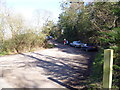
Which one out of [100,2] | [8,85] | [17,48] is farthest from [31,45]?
[8,85]

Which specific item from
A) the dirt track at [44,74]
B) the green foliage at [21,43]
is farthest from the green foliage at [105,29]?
the green foliage at [21,43]

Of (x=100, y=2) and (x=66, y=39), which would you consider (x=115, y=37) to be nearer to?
(x=100, y=2)

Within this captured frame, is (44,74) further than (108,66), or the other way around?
(44,74)

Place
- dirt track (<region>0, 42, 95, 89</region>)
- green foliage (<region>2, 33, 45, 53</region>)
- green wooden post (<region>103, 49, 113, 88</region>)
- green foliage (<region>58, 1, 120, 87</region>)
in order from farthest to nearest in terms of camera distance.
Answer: green foliage (<region>2, 33, 45, 53</region>), dirt track (<region>0, 42, 95, 89</region>), green foliage (<region>58, 1, 120, 87</region>), green wooden post (<region>103, 49, 113, 88</region>)

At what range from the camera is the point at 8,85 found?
3305 mm

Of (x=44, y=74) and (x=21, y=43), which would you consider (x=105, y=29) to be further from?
(x=21, y=43)

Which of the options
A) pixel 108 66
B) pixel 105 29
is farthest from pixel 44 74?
pixel 105 29

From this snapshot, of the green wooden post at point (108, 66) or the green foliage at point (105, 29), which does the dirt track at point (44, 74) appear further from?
the green wooden post at point (108, 66)

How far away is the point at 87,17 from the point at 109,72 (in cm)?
982

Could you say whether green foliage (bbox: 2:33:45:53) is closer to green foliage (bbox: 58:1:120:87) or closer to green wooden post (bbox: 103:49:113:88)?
green foliage (bbox: 58:1:120:87)

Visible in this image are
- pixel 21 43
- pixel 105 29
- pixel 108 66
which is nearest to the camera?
pixel 108 66

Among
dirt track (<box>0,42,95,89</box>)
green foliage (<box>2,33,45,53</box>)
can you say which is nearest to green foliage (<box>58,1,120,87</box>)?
dirt track (<box>0,42,95,89</box>)

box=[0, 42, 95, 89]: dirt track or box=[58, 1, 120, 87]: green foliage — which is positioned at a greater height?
box=[58, 1, 120, 87]: green foliage


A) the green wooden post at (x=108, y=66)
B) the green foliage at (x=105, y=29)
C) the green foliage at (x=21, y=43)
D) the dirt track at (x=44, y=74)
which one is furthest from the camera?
the green foliage at (x=21, y=43)
